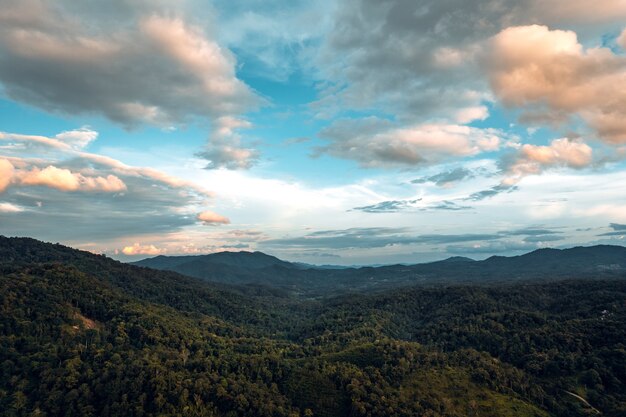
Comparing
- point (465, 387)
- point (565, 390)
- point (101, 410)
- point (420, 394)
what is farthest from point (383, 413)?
point (101, 410)

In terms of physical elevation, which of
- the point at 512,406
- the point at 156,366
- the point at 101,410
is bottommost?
the point at 512,406

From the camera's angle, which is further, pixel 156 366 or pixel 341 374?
pixel 341 374

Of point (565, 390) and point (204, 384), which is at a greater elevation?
point (204, 384)

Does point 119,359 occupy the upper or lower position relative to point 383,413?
upper

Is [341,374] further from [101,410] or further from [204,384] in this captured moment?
[101,410]

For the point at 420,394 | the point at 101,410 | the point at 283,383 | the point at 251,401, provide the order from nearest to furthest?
the point at 101,410 < the point at 251,401 < the point at 420,394 < the point at 283,383

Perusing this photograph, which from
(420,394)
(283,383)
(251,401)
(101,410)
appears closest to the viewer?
(101,410)

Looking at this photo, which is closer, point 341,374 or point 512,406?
point 512,406

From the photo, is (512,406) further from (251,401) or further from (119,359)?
(119,359)

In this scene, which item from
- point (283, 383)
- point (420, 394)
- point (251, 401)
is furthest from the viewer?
point (283, 383)

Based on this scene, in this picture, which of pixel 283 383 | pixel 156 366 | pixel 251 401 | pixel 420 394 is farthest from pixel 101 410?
pixel 420 394
